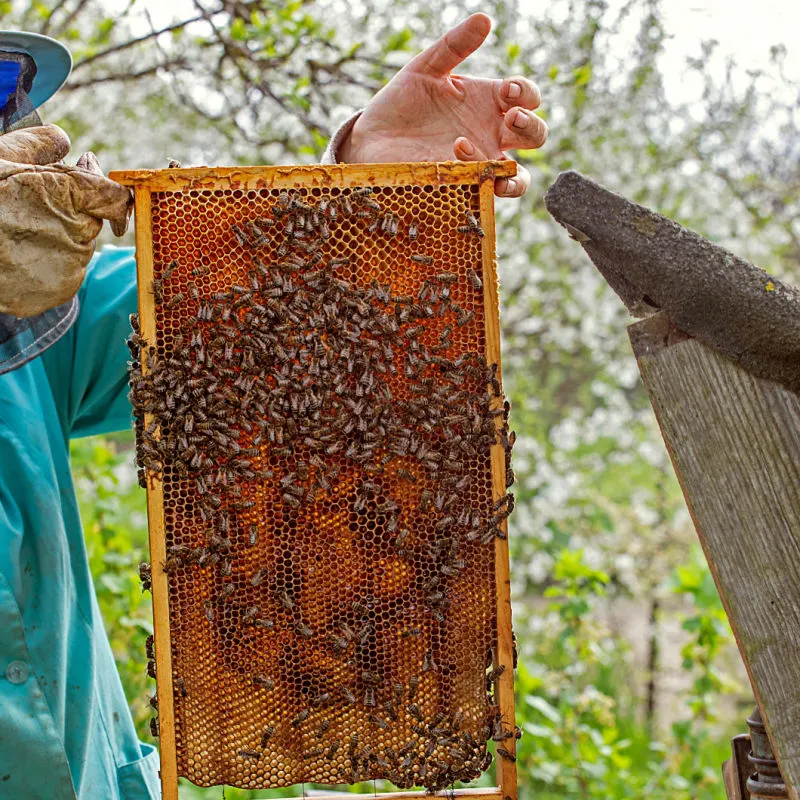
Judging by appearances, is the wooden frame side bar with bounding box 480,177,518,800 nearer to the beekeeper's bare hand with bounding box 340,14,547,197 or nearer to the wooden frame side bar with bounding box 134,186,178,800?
the beekeeper's bare hand with bounding box 340,14,547,197

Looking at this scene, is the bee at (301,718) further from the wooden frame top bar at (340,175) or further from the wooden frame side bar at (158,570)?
the wooden frame top bar at (340,175)

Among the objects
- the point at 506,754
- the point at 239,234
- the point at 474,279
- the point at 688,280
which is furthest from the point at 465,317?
the point at 506,754

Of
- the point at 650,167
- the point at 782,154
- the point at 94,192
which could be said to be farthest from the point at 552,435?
the point at 94,192

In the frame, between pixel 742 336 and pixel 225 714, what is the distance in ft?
5.82

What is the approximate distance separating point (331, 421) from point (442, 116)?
1160 mm

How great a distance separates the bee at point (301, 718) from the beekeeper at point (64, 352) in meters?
0.71

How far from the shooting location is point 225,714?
2.57m

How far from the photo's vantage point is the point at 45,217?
231 centimetres

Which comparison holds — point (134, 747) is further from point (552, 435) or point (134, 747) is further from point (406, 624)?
point (552, 435)

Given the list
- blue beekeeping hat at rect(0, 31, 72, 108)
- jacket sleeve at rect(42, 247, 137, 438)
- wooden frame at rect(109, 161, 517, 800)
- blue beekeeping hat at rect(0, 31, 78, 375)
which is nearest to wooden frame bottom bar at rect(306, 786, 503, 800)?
wooden frame at rect(109, 161, 517, 800)

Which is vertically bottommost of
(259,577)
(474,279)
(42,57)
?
(259,577)

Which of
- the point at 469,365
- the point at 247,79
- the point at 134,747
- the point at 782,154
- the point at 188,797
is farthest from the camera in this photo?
the point at 782,154

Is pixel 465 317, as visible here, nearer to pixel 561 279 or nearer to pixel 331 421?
pixel 331 421

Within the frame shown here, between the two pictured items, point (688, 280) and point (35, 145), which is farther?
point (35, 145)
